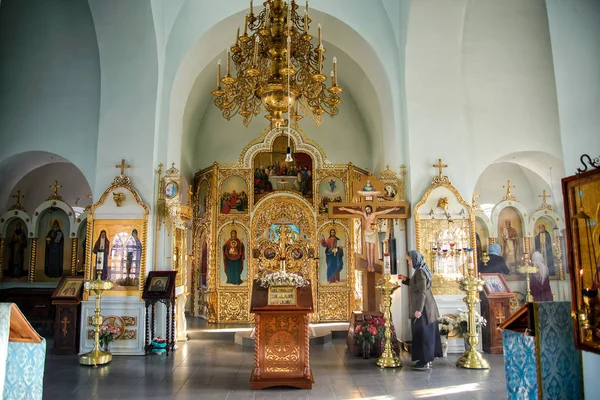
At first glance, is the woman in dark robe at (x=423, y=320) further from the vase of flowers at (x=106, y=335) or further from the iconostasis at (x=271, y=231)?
the vase of flowers at (x=106, y=335)

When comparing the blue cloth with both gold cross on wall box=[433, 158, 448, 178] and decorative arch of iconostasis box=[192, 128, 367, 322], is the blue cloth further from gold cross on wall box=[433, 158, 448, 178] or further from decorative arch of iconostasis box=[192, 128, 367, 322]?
gold cross on wall box=[433, 158, 448, 178]

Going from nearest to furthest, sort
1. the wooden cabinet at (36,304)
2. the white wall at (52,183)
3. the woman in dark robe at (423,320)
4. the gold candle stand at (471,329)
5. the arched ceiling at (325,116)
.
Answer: the woman in dark robe at (423,320), the gold candle stand at (471,329), the wooden cabinet at (36,304), the arched ceiling at (325,116), the white wall at (52,183)

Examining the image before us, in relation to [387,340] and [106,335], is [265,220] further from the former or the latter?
[387,340]

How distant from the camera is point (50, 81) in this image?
31.4ft

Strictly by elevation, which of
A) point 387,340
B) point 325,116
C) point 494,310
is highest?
point 325,116

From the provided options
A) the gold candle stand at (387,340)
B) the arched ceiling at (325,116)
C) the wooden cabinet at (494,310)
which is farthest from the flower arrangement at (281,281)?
the arched ceiling at (325,116)

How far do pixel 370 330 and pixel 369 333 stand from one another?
0.25 feet

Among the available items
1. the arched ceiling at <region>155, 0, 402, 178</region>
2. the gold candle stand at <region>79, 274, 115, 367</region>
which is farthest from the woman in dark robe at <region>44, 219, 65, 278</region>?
the gold candle stand at <region>79, 274, 115, 367</region>

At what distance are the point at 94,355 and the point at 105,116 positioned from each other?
420 cm

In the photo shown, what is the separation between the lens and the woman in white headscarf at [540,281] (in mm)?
10477

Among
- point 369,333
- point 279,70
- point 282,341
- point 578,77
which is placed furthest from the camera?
point 369,333

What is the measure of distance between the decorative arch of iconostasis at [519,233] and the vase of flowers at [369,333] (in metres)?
4.14

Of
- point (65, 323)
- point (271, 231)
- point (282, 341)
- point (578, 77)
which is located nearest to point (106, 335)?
point (65, 323)

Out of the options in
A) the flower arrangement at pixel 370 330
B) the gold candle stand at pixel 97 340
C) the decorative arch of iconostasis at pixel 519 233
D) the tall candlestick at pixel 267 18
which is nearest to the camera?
the tall candlestick at pixel 267 18
